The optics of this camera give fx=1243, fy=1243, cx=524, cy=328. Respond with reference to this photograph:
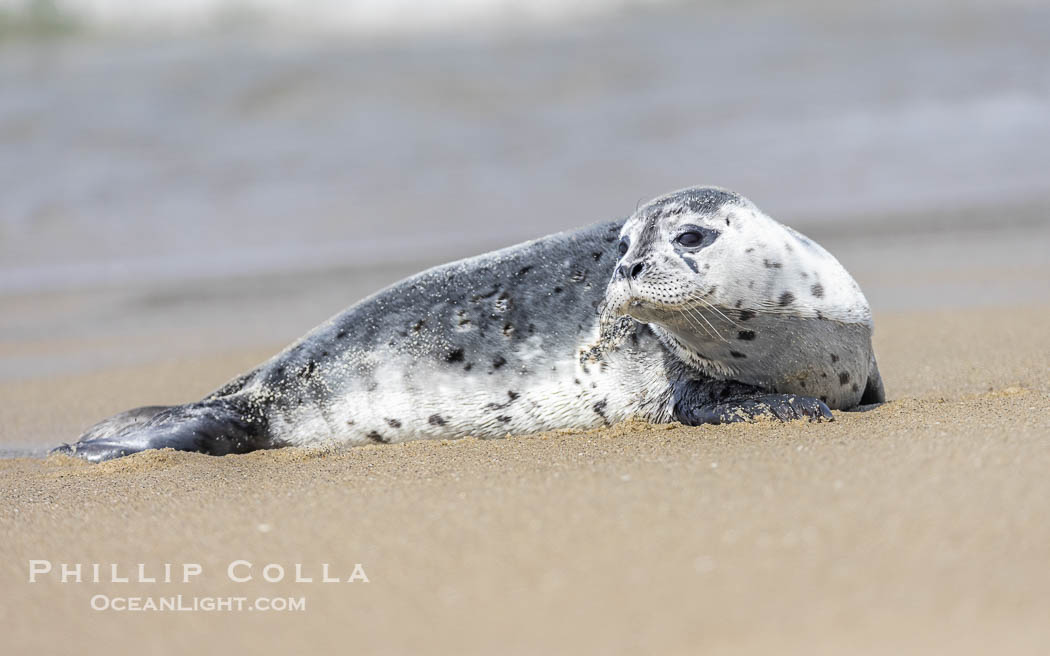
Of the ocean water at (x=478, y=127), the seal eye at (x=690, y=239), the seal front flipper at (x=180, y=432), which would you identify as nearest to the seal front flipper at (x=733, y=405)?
the seal eye at (x=690, y=239)

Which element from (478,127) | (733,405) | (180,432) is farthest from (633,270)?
(478,127)

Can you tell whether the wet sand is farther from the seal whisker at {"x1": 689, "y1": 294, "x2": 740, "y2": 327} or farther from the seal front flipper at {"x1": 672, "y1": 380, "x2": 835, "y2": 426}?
the seal whisker at {"x1": 689, "y1": 294, "x2": 740, "y2": 327}

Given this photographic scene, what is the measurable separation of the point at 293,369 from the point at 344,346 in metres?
0.22

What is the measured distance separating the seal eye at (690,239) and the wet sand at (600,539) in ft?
1.91

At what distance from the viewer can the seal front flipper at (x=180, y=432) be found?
436 cm

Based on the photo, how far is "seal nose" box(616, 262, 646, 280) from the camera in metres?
3.81

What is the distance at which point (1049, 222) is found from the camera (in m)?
9.90

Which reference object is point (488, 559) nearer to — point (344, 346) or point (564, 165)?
point (344, 346)

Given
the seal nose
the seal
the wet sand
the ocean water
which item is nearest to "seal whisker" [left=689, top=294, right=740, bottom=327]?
the seal

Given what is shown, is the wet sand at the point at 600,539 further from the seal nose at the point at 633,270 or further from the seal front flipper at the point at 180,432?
the seal nose at the point at 633,270

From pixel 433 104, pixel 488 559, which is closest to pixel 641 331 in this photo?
pixel 488 559

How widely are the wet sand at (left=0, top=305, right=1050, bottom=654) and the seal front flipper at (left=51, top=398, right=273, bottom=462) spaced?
0.20m

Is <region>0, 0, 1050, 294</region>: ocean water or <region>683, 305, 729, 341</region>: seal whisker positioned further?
<region>0, 0, 1050, 294</region>: ocean water

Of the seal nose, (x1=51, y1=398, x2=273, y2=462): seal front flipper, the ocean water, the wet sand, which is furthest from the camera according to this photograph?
the ocean water
